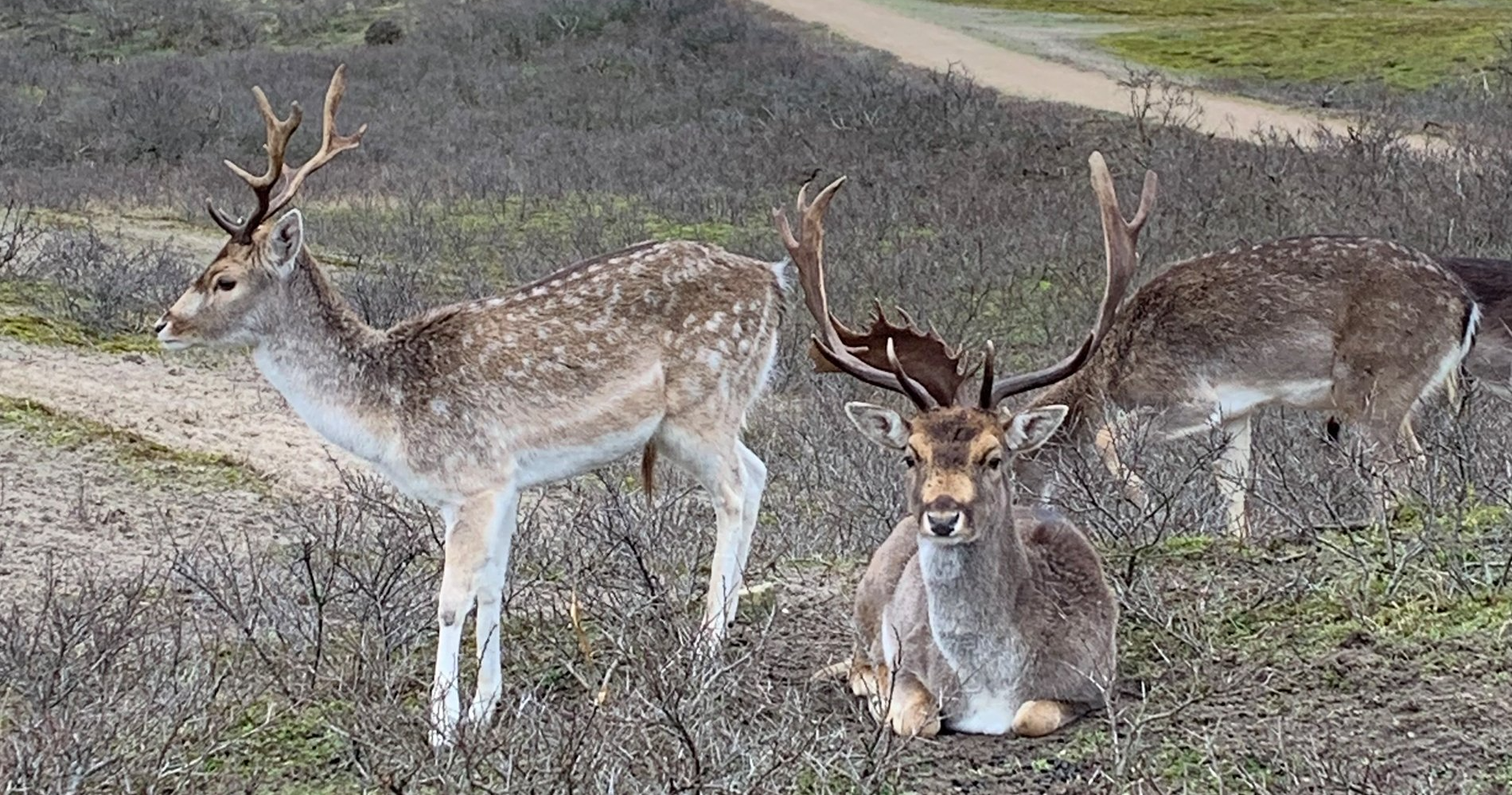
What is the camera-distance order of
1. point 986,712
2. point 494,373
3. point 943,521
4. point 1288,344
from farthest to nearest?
point 1288,344, point 494,373, point 986,712, point 943,521

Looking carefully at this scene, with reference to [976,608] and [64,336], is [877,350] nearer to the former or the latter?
[976,608]

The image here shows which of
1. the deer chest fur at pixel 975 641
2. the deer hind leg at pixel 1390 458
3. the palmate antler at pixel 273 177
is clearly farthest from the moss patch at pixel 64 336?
the deer chest fur at pixel 975 641

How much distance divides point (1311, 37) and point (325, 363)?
1367 inches

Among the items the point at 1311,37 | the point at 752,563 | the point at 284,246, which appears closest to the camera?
the point at 284,246

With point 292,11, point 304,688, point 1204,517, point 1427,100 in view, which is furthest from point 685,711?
point 292,11

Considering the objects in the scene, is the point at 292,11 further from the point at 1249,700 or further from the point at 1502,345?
the point at 1249,700

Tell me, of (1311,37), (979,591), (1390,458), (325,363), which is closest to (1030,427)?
(979,591)

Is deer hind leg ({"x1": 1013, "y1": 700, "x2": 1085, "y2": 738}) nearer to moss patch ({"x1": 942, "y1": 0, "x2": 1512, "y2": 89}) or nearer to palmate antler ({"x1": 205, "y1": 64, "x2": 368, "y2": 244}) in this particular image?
palmate antler ({"x1": 205, "y1": 64, "x2": 368, "y2": 244})

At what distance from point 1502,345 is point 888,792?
6214mm

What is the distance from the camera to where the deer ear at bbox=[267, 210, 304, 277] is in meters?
7.45

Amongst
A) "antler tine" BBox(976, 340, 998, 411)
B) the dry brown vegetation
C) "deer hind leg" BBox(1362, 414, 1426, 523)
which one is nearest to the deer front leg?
the dry brown vegetation

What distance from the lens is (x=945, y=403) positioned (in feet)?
21.9

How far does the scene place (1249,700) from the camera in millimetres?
5941

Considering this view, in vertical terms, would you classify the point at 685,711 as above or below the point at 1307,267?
above
